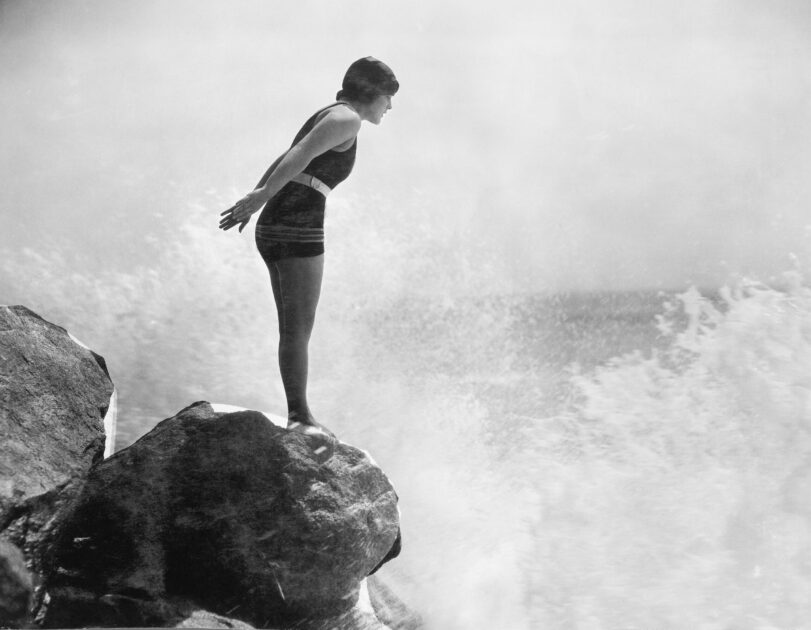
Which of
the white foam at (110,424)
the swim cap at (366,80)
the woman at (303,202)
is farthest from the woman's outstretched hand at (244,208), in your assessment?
the white foam at (110,424)

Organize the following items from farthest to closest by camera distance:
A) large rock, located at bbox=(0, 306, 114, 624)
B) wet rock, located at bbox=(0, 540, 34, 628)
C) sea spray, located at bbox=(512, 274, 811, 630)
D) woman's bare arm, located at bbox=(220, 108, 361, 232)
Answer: sea spray, located at bbox=(512, 274, 811, 630) → woman's bare arm, located at bbox=(220, 108, 361, 232) → large rock, located at bbox=(0, 306, 114, 624) → wet rock, located at bbox=(0, 540, 34, 628)

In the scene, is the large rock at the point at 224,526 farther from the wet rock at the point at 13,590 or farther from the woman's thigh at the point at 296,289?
the woman's thigh at the point at 296,289

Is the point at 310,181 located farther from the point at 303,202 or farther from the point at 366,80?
the point at 366,80

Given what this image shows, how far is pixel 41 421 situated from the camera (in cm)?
353

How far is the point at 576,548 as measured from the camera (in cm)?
580

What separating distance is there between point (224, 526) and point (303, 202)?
130 cm

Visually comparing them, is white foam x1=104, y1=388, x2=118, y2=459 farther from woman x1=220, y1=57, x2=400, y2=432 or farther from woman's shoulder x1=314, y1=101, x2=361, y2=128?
woman's shoulder x1=314, y1=101, x2=361, y2=128

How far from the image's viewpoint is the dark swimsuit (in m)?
3.37

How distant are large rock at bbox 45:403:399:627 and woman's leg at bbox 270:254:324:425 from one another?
0.22 meters

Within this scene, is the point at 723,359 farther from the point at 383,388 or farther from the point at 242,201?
the point at 242,201

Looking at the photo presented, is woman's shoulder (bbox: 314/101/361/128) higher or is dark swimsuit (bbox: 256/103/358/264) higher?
woman's shoulder (bbox: 314/101/361/128)

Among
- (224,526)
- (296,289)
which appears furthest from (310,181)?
(224,526)

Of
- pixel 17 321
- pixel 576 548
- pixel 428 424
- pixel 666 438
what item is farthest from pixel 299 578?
pixel 666 438

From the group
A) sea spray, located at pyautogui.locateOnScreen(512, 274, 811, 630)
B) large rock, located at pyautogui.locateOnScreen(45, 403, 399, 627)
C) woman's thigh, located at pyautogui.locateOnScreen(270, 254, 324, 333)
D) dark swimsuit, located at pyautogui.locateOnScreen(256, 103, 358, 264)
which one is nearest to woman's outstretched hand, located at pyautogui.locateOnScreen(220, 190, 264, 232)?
dark swimsuit, located at pyautogui.locateOnScreen(256, 103, 358, 264)
